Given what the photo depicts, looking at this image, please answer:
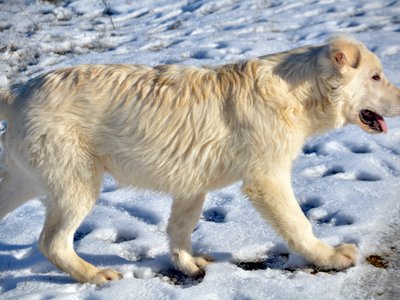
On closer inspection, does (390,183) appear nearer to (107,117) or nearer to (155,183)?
(155,183)

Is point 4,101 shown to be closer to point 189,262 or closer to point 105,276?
point 105,276

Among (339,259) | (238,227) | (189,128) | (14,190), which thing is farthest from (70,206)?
(339,259)

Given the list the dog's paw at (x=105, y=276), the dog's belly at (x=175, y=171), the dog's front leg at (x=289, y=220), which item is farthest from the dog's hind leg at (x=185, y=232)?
the dog's front leg at (x=289, y=220)

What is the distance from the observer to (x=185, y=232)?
438cm

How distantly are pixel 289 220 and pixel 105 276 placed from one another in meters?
1.34

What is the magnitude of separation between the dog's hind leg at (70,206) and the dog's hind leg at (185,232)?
18.5 inches

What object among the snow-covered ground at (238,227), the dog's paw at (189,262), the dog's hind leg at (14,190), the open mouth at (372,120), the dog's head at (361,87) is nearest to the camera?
the snow-covered ground at (238,227)

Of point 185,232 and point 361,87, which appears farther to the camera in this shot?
point 185,232

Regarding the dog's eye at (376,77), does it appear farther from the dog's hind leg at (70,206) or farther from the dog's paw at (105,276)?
the dog's paw at (105,276)

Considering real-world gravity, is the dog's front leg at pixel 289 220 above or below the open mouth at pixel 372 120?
below

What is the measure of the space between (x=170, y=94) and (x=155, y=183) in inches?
25.9

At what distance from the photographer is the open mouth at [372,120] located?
4305mm

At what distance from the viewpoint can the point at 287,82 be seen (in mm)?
4117

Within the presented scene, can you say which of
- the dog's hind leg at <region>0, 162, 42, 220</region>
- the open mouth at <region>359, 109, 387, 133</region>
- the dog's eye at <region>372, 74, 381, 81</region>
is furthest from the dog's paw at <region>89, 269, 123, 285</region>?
the dog's eye at <region>372, 74, 381, 81</region>
